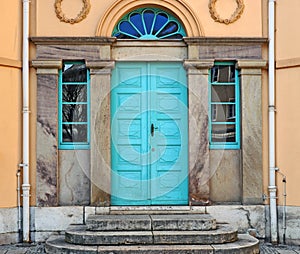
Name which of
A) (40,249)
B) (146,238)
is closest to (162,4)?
(146,238)

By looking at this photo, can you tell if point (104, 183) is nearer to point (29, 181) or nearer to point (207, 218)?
point (29, 181)

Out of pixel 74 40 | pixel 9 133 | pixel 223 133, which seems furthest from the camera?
pixel 223 133

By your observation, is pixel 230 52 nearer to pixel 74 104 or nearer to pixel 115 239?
pixel 74 104

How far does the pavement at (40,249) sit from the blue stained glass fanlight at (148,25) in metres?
3.76

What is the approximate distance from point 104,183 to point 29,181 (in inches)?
48.6

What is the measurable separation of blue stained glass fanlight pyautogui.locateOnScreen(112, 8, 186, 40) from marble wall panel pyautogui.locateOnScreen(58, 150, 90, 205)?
2180 millimetres

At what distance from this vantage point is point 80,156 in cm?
954

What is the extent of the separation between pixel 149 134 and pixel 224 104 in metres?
1.39

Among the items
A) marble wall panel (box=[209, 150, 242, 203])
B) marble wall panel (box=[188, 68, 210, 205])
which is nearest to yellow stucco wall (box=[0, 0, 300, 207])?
marble wall panel (box=[209, 150, 242, 203])

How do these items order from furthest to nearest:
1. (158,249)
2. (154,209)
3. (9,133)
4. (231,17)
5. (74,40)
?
(231,17) → (74,40) → (154,209) → (9,133) → (158,249)

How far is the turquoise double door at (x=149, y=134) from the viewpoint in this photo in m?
9.63

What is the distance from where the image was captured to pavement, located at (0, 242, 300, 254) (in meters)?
8.64

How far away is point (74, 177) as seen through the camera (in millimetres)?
9523

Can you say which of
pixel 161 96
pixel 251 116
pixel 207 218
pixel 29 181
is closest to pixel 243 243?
pixel 207 218
